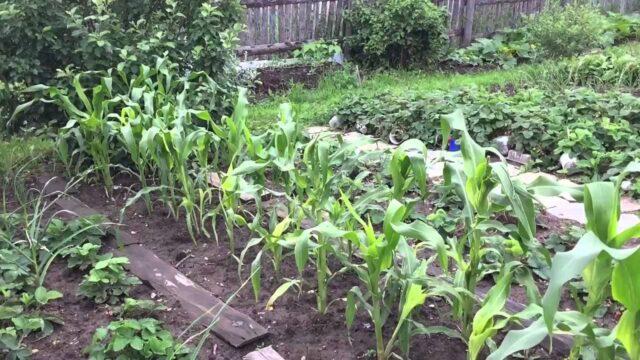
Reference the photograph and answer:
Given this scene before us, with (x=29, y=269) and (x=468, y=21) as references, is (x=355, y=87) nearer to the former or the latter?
(x=468, y=21)

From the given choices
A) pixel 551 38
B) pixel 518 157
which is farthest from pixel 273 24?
pixel 518 157

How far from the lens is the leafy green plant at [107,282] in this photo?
3150 mm

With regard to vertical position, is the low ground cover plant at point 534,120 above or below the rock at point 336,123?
above

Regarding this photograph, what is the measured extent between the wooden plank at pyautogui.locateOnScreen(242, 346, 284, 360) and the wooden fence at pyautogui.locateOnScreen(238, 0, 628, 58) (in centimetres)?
628

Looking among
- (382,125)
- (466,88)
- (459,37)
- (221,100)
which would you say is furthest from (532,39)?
(221,100)

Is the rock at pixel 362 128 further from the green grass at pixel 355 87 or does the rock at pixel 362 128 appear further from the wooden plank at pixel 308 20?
the wooden plank at pixel 308 20

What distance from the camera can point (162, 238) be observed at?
3.88 m

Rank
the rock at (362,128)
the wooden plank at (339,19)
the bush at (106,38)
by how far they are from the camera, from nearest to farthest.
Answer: the bush at (106,38) → the rock at (362,128) → the wooden plank at (339,19)

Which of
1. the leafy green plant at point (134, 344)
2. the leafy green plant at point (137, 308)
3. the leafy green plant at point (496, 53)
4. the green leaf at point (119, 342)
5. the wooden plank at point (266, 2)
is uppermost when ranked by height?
the wooden plank at point (266, 2)

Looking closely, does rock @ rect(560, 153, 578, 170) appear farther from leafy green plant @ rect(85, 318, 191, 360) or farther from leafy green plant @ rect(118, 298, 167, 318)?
leafy green plant @ rect(85, 318, 191, 360)

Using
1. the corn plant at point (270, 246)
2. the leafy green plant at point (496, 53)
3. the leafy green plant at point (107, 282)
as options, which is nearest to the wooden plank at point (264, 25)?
the leafy green plant at point (496, 53)

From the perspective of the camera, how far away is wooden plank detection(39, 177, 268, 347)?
2.86 m

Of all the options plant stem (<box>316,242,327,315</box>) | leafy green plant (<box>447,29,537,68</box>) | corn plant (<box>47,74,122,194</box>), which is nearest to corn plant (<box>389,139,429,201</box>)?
plant stem (<box>316,242,327,315</box>)

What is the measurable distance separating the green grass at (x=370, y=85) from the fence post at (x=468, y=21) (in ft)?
6.34
